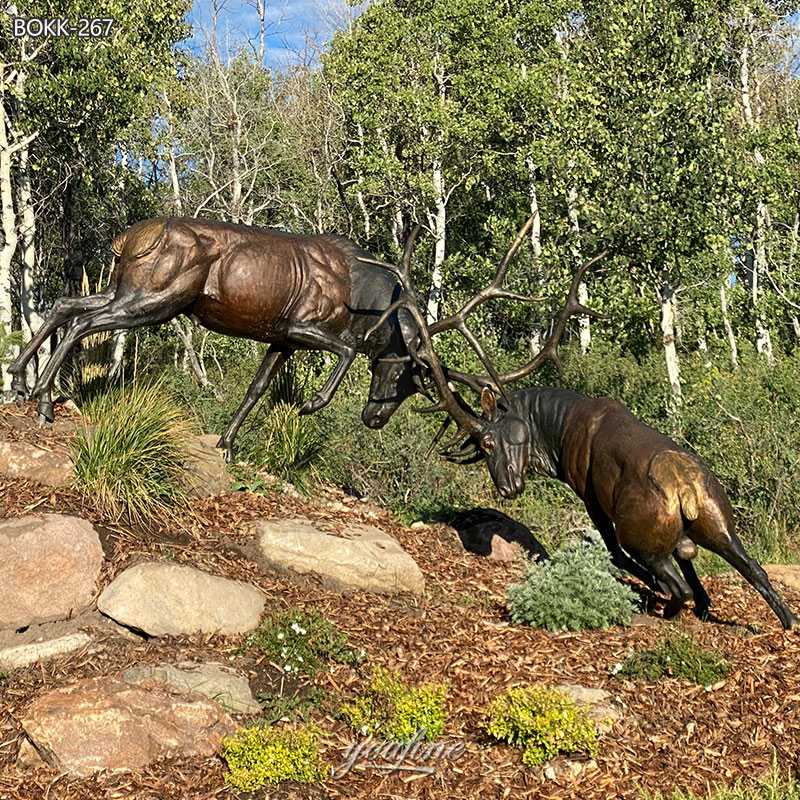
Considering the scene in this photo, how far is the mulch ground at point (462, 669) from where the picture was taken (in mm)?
4758

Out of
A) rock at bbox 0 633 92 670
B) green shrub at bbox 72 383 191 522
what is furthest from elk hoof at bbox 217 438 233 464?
rock at bbox 0 633 92 670

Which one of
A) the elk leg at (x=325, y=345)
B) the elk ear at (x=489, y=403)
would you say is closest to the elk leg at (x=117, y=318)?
the elk leg at (x=325, y=345)

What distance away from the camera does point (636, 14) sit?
1661cm

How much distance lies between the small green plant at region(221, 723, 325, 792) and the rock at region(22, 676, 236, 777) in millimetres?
349

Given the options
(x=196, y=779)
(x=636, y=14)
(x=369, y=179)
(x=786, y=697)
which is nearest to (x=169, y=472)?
(x=196, y=779)

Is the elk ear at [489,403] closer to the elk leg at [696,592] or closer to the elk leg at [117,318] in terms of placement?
the elk leg at [696,592]

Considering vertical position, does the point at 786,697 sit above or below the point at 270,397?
below

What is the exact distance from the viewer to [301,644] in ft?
19.6

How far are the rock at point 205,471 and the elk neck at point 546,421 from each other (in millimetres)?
2796

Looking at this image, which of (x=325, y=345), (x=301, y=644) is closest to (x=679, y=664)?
(x=301, y=644)

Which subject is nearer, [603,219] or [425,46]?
[603,219]

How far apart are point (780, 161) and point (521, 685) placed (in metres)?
19.7

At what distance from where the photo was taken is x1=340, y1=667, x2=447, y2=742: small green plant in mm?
5035

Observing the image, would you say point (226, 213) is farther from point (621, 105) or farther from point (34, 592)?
point (34, 592)
